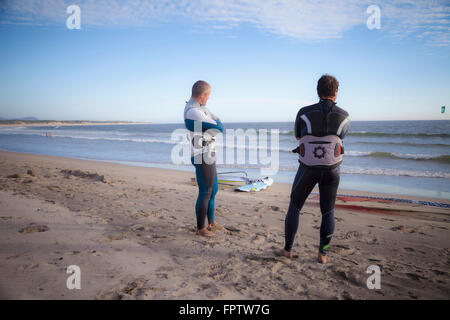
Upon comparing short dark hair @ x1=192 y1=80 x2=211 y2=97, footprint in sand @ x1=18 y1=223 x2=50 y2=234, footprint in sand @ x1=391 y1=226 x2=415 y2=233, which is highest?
short dark hair @ x1=192 y1=80 x2=211 y2=97

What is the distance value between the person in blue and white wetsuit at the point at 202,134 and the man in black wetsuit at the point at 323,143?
3.62 feet

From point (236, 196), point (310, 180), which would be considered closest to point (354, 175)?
point (236, 196)

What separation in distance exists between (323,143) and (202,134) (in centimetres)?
145

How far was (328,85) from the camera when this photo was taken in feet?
8.63

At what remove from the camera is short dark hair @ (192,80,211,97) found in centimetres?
321

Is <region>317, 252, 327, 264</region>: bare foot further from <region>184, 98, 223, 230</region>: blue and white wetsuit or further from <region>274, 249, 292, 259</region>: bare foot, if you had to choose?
<region>184, 98, 223, 230</region>: blue and white wetsuit

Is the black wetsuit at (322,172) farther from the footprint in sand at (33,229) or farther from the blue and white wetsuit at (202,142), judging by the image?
the footprint in sand at (33,229)

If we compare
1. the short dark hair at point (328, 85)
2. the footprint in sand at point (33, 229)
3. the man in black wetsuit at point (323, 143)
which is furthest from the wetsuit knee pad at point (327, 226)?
the footprint in sand at point (33, 229)

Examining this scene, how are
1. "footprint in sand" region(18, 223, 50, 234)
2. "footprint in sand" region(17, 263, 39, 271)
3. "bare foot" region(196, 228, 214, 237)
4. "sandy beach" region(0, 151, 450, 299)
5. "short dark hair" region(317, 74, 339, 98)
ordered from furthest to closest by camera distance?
"bare foot" region(196, 228, 214, 237) → "footprint in sand" region(18, 223, 50, 234) → "short dark hair" region(317, 74, 339, 98) → "footprint in sand" region(17, 263, 39, 271) → "sandy beach" region(0, 151, 450, 299)

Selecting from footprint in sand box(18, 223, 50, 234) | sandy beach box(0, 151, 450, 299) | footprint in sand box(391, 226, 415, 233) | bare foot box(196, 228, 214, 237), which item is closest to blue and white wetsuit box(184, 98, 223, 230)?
bare foot box(196, 228, 214, 237)

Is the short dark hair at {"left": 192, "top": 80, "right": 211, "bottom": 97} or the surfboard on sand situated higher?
the short dark hair at {"left": 192, "top": 80, "right": 211, "bottom": 97}

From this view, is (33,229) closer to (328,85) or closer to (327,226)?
(327,226)

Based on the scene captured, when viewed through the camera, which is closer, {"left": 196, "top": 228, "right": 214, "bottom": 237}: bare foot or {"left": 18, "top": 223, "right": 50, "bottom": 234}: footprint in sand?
{"left": 18, "top": 223, "right": 50, "bottom": 234}: footprint in sand

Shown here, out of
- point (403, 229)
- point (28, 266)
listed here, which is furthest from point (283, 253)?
point (28, 266)
